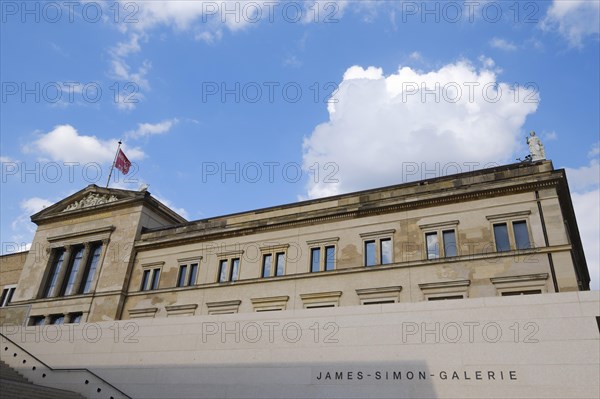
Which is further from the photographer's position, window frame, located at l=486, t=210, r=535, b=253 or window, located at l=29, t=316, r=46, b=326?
window, located at l=29, t=316, r=46, b=326

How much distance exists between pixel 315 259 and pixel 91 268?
19240mm

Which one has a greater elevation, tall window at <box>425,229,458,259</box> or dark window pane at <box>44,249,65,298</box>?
dark window pane at <box>44,249,65,298</box>

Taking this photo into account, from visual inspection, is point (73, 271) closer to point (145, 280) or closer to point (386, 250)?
point (145, 280)

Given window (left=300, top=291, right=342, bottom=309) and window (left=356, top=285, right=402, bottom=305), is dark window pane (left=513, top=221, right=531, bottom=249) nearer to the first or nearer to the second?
window (left=356, top=285, right=402, bottom=305)

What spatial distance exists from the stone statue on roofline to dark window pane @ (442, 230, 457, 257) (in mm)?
6046

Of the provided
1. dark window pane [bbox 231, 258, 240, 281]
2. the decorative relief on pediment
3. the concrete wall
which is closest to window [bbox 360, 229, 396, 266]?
the concrete wall

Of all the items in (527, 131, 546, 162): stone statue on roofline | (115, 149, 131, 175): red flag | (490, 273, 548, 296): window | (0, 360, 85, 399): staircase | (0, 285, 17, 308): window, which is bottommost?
(0, 360, 85, 399): staircase

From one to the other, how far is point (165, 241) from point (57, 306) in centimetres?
1000

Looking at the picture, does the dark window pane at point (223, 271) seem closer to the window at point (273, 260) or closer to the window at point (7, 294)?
the window at point (273, 260)

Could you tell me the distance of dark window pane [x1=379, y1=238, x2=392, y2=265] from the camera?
2652 centimetres

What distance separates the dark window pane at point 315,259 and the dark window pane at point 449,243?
24.4ft

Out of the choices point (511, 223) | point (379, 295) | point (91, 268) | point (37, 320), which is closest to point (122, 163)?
point (91, 268)

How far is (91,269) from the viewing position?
3694 cm

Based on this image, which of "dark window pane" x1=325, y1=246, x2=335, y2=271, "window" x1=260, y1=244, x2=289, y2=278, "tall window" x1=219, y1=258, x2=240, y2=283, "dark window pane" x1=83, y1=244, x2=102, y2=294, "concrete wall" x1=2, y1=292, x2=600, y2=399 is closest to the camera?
"concrete wall" x1=2, y1=292, x2=600, y2=399
